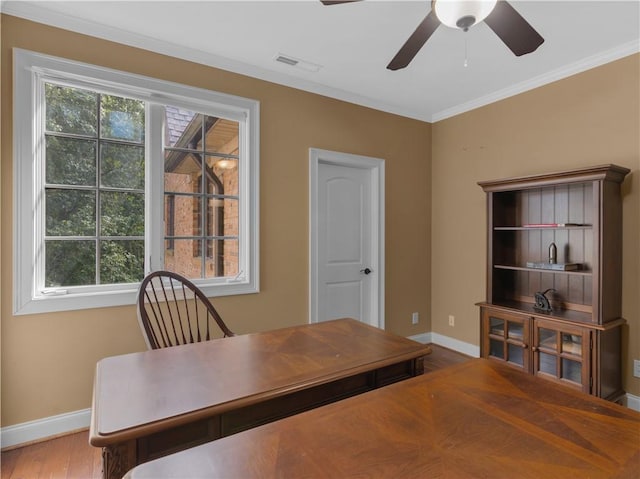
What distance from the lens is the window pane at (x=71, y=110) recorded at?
2252 millimetres

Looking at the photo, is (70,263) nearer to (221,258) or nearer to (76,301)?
Result: (76,301)

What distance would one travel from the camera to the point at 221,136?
2877 mm

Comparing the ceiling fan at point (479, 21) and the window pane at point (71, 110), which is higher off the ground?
the ceiling fan at point (479, 21)

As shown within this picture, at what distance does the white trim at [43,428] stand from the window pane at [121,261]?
0.88 metres

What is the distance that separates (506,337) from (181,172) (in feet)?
9.61

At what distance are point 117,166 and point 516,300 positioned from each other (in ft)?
11.4

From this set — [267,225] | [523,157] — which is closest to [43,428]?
[267,225]

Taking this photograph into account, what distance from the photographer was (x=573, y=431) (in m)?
0.86

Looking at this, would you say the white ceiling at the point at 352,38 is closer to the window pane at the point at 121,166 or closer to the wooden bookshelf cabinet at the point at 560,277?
the window pane at the point at 121,166

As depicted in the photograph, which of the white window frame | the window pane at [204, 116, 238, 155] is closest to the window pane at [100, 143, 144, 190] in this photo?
the white window frame

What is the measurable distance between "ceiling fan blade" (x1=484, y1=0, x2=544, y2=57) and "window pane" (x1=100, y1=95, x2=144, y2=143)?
2289 millimetres

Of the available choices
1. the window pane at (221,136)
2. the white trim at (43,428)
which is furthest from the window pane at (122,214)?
the white trim at (43,428)

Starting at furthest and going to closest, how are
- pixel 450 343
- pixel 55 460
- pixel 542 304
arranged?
Answer: pixel 450 343, pixel 542 304, pixel 55 460

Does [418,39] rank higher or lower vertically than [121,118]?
higher
